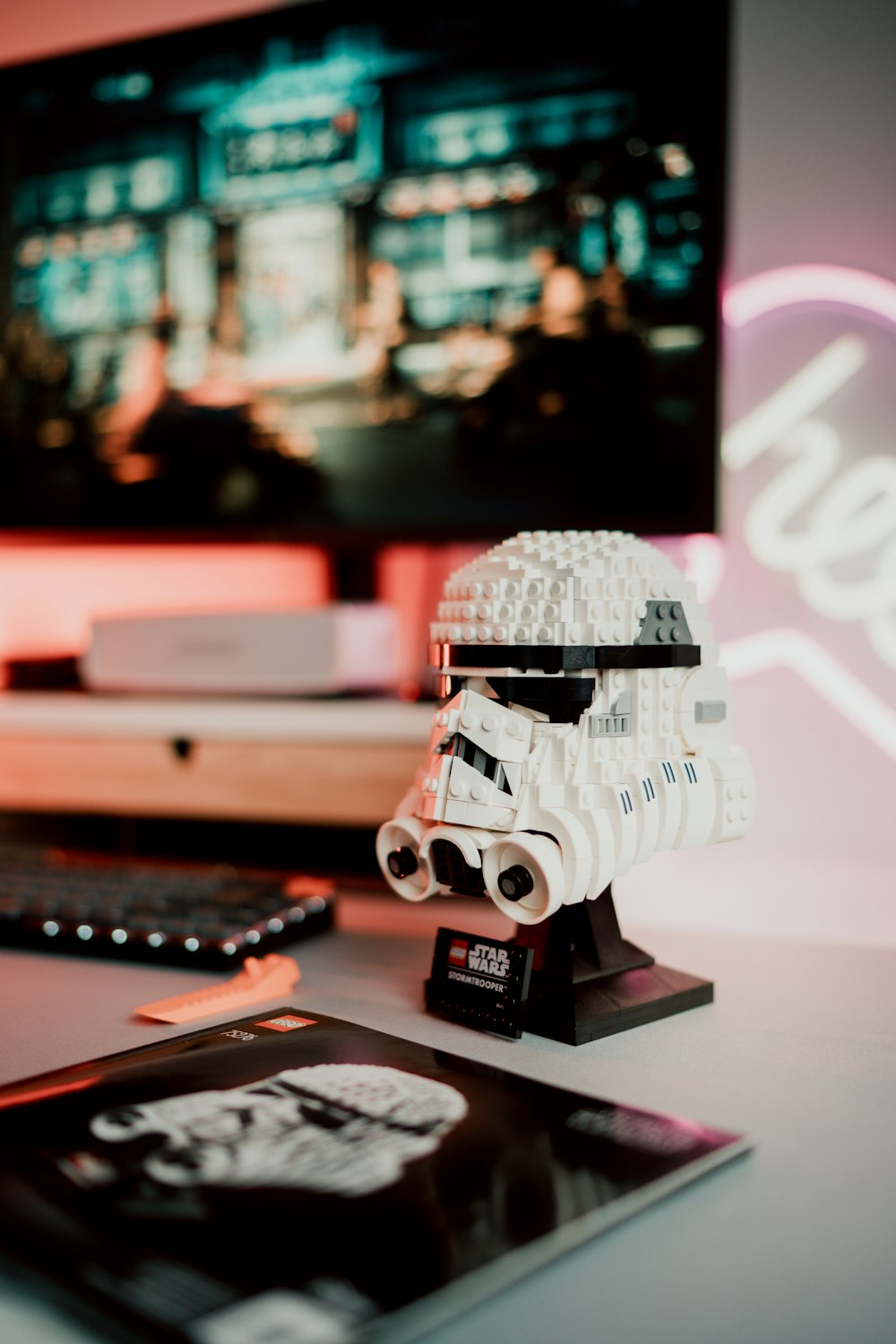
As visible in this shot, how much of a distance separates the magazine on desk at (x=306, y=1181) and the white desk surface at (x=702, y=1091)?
0.01m

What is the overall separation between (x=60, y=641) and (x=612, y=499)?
86 cm

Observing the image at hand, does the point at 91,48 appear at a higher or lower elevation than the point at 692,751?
higher

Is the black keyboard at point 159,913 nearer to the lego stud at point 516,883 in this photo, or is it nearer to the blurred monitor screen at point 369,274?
the lego stud at point 516,883

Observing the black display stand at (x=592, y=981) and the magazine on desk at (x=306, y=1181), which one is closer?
the magazine on desk at (x=306, y=1181)

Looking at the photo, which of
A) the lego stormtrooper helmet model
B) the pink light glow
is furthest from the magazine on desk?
the pink light glow

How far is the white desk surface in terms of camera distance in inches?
13.9

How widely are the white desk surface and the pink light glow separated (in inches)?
26.2

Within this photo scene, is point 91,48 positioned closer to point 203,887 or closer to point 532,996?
point 203,887

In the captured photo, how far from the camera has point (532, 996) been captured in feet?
2.01

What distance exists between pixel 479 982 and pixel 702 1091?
135mm

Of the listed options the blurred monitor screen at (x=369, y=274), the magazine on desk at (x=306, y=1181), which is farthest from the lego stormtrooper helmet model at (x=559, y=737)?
the blurred monitor screen at (x=369, y=274)

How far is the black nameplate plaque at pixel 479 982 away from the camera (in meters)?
0.59

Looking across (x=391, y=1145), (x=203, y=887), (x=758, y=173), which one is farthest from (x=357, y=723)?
(x=758, y=173)

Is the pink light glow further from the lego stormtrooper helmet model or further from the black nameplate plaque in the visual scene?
the black nameplate plaque
